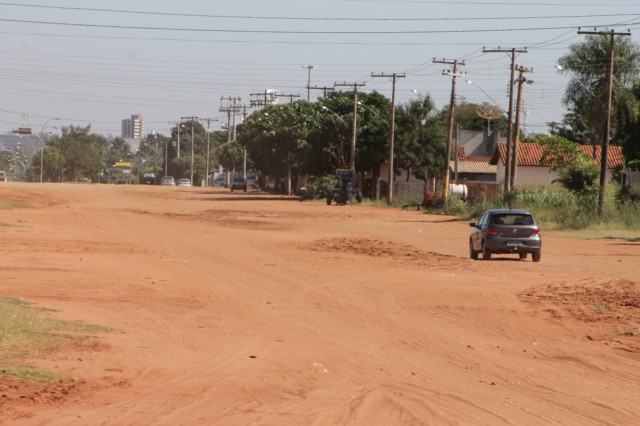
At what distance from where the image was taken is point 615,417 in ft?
33.0

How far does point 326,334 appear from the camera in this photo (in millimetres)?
15547

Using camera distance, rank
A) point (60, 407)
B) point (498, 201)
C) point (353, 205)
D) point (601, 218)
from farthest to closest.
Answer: point (353, 205) → point (498, 201) → point (601, 218) → point (60, 407)

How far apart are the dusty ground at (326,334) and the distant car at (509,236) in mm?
527

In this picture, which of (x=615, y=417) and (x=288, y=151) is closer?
(x=615, y=417)

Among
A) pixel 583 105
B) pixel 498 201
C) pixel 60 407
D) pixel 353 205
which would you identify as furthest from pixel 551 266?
pixel 583 105

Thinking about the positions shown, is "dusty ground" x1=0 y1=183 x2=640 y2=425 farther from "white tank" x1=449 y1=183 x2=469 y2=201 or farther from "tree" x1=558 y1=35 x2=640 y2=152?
"tree" x1=558 y1=35 x2=640 y2=152

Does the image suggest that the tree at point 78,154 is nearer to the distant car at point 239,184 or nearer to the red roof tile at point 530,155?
the distant car at point 239,184

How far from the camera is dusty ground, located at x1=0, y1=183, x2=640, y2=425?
10000mm

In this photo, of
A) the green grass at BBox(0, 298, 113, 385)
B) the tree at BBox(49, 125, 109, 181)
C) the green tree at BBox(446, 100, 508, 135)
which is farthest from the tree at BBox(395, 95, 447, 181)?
the tree at BBox(49, 125, 109, 181)

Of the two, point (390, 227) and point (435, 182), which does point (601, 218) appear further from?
point (435, 182)

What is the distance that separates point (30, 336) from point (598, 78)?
241 ft

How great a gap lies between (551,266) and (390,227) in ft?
63.4

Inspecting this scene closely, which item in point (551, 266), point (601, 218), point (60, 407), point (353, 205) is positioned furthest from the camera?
point (353, 205)

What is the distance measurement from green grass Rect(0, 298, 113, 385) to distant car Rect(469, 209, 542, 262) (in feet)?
55.8
